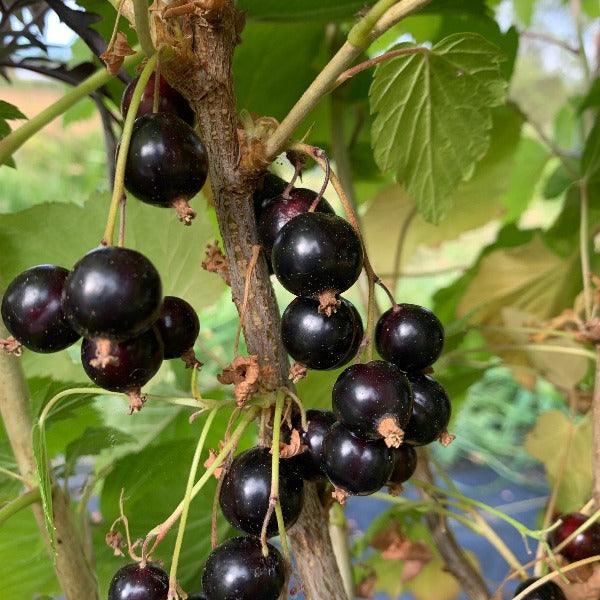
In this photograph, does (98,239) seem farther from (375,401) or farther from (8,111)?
(375,401)

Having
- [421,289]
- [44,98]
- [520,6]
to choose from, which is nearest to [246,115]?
[520,6]

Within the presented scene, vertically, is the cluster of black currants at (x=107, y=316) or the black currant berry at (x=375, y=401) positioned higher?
the cluster of black currants at (x=107, y=316)

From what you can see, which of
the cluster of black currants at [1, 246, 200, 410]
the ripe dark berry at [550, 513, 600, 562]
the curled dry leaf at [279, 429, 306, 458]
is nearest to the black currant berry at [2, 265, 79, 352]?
the cluster of black currants at [1, 246, 200, 410]

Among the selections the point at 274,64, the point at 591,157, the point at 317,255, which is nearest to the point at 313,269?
the point at 317,255

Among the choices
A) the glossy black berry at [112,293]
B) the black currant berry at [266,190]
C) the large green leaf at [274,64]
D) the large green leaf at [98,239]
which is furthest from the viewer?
the large green leaf at [274,64]

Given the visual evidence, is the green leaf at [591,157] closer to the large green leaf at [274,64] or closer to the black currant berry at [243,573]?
the large green leaf at [274,64]

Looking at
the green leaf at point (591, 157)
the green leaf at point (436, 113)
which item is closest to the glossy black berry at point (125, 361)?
the green leaf at point (436, 113)
